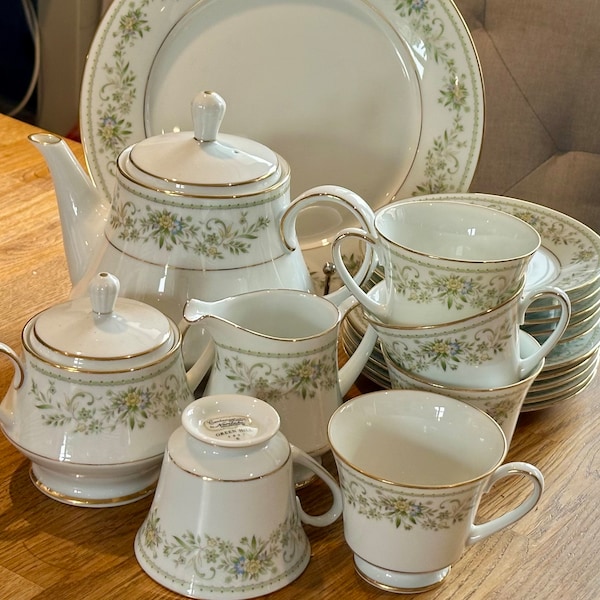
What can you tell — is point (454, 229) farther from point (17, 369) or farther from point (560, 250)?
point (17, 369)

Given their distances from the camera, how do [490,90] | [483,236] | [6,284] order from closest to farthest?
[483,236] → [6,284] → [490,90]

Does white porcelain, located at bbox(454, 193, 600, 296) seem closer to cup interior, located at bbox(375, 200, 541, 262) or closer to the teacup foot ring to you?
cup interior, located at bbox(375, 200, 541, 262)

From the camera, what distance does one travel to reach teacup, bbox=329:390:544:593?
0.55 meters

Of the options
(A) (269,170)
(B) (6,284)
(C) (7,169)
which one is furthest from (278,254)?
(C) (7,169)

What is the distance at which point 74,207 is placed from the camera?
0.78m

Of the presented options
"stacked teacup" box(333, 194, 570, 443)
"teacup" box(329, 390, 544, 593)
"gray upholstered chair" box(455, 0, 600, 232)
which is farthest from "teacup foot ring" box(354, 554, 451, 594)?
"gray upholstered chair" box(455, 0, 600, 232)

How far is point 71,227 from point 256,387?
9.2 inches

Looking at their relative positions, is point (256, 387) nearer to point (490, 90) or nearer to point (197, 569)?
point (197, 569)

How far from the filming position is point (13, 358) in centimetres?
61

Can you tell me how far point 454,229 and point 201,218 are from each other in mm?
178

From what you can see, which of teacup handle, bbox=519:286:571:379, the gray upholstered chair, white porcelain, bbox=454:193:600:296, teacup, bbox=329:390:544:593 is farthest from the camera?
the gray upholstered chair

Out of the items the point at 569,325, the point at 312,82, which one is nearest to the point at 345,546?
the point at 569,325

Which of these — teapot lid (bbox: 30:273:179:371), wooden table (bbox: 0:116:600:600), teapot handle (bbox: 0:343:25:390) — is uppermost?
teapot lid (bbox: 30:273:179:371)

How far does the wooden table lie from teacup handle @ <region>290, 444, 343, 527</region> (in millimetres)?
17
